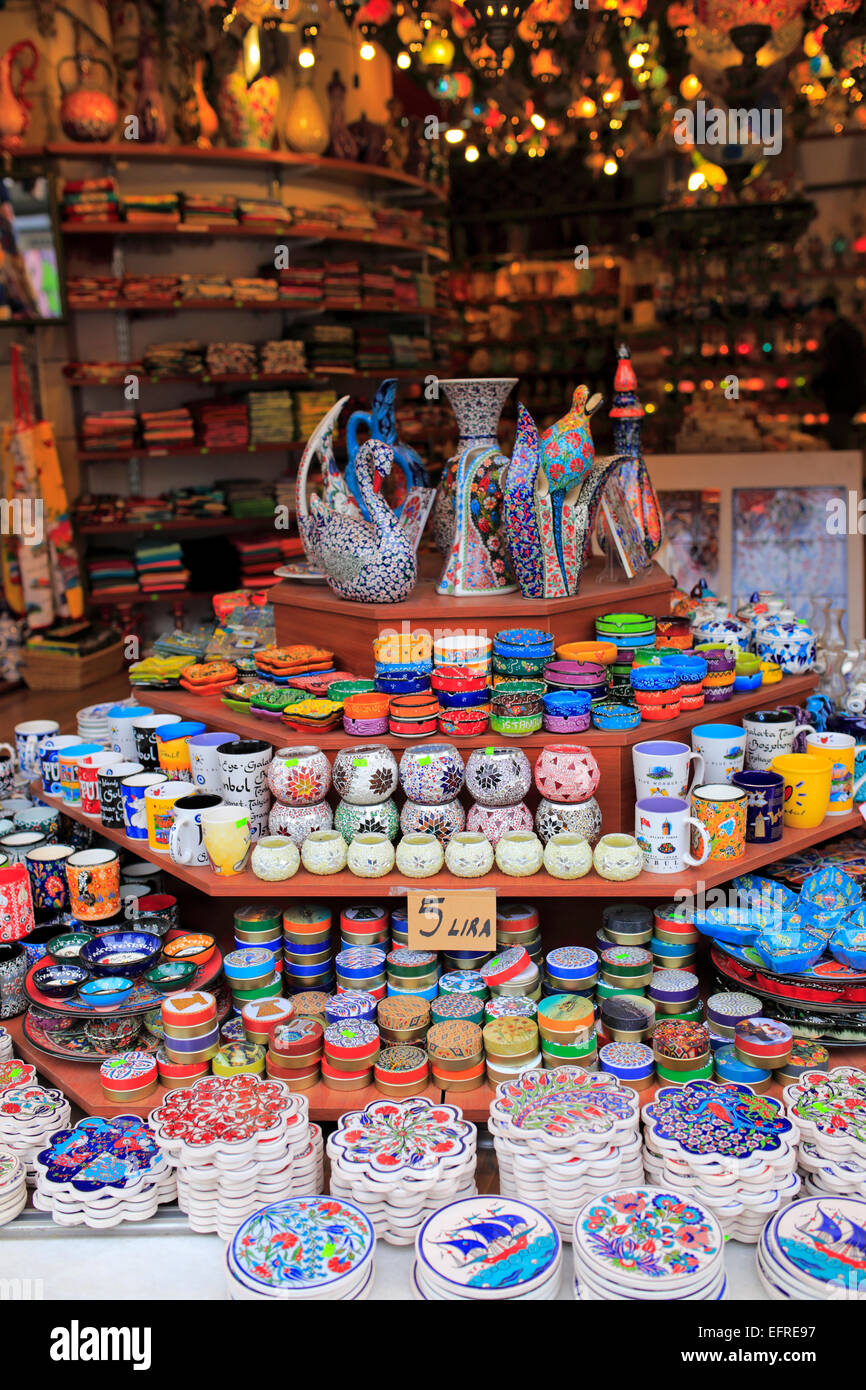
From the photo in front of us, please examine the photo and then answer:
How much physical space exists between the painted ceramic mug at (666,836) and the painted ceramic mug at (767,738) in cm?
38

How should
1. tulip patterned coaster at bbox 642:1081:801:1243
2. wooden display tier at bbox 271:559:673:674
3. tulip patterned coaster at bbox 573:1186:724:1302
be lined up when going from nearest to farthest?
tulip patterned coaster at bbox 573:1186:724:1302 → tulip patterned coaster at bbox 642:1081:801:1243 → wooden display tier at bbox 271:559:673:674

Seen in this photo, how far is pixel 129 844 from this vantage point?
2.52m

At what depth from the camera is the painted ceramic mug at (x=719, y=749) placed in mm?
2414

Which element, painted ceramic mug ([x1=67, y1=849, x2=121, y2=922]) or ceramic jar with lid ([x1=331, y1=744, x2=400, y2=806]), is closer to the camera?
ceramic jar with lid ([x1=331, y1=744, x2=400, y2=806])

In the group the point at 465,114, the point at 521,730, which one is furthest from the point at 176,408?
the point at 521,730

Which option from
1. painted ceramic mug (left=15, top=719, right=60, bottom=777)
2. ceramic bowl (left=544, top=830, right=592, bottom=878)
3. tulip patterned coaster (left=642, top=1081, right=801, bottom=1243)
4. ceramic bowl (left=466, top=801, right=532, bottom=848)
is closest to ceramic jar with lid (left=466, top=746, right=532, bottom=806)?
ceramic bowl (left=466, top=801, right=532, bottom=848)

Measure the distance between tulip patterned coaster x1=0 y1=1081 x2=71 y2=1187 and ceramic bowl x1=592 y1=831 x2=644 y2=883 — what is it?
1048mm

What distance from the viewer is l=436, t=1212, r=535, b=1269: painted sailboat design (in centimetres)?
158

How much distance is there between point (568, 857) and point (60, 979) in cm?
103

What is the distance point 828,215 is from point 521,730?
A: 23.7ft

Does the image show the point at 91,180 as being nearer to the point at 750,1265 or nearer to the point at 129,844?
the point at 129,844

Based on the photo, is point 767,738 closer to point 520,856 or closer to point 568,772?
point 568,772

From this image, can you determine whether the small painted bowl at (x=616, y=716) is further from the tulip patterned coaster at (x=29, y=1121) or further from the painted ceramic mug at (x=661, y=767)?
the tulip patterned coaster at (x=29, y=1121)

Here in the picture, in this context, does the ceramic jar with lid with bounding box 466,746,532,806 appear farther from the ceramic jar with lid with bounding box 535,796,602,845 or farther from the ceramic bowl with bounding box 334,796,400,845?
the ceramic bowl with bounding box 334,796,400,845
